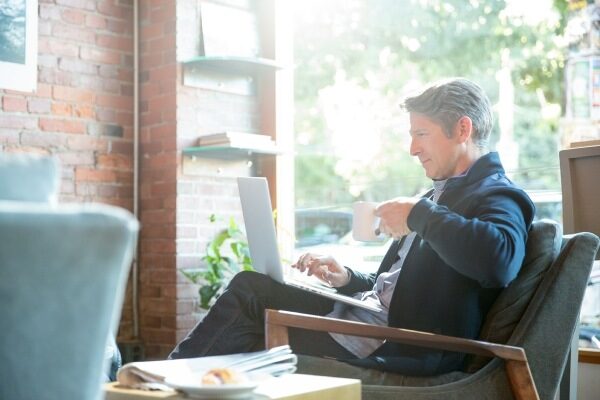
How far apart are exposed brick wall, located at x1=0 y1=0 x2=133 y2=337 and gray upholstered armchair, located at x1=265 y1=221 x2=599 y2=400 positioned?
77.9 inches

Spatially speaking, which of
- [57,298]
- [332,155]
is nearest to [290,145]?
[332,155]

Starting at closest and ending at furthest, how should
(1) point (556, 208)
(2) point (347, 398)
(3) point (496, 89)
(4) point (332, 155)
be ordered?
1. (2) point (347, 398)
2. (1) point (556, 208)
3. (3) point (496, 89)
4. (4) point (332, 155)

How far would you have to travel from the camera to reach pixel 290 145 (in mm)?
4324

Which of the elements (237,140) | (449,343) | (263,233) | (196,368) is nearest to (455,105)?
(263,233)

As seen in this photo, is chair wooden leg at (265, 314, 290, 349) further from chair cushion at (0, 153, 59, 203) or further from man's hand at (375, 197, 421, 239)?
chair cushion at (0, 153, 59, 203)

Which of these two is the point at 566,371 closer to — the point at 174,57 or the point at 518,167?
the point at 518,167

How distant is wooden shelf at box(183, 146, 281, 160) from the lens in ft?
12.8

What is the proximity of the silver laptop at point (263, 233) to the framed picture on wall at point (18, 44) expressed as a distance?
1.65 m

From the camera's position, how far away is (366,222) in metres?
2.37

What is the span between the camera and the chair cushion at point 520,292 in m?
2.21

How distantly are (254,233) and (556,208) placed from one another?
178 cm

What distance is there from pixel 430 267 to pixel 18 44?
222cm

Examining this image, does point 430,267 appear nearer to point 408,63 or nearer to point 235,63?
point 235,63

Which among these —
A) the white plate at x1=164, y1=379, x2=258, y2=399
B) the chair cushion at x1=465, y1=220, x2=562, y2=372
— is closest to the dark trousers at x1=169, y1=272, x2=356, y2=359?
the chair cushion at x1=465, y1=220, x2=562, y2=372
